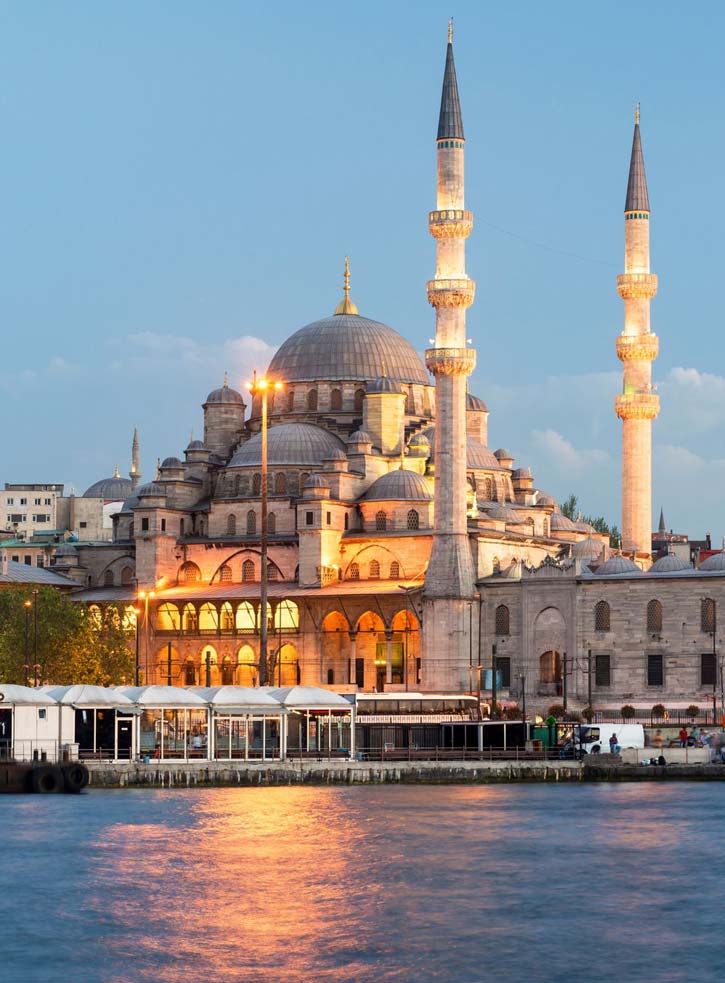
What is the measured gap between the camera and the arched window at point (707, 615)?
88625 mm

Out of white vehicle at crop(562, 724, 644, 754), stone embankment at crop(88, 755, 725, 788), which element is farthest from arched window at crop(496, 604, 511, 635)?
stone embankment at crop(88, 755, 725, 788)

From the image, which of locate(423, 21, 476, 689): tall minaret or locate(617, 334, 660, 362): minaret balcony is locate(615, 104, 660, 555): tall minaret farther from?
locate(423, 21, 476, 689): tall minaret

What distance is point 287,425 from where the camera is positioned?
107 m

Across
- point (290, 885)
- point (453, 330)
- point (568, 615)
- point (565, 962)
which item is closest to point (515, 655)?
point (568, 615)

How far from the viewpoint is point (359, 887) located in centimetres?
4575

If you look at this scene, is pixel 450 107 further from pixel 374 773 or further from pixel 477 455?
pixel 374 773

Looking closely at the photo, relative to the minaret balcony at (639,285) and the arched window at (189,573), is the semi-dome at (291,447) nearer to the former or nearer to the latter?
the arched window at (189,573)

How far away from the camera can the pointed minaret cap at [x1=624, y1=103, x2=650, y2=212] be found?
335ft

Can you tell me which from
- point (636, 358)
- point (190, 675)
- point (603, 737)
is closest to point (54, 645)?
point (190, 675)

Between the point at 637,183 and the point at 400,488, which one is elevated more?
the point at 637,183

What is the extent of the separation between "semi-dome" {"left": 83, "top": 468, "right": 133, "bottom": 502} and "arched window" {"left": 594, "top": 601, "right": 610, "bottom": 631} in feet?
194

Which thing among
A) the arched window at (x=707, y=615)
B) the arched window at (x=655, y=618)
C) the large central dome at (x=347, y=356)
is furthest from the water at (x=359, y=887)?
the large central dome at (x=347, y=356)

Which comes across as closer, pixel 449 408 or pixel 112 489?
pixel 449 408

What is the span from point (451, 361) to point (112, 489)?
60512 mm
